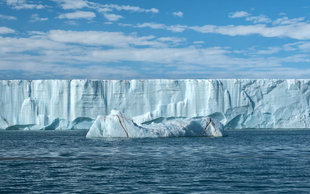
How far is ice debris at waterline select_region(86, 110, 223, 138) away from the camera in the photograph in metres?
26.2

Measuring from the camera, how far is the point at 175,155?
1566cm

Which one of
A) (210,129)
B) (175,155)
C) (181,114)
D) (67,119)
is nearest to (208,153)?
(175,155)

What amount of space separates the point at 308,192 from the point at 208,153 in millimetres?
8168

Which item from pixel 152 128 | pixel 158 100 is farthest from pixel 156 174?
pixel 158 100

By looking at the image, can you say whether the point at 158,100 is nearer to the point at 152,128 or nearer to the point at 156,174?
the point at 152,128

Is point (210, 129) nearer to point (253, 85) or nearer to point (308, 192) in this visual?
point (253, 85)

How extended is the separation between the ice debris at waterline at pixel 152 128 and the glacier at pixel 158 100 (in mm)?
8712

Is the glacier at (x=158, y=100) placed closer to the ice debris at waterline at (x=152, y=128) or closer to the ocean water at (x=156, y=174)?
the ice debris at waterline at (x=152, y=128)

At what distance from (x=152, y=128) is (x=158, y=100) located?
10990 mm

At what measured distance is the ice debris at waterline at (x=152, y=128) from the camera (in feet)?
85.9

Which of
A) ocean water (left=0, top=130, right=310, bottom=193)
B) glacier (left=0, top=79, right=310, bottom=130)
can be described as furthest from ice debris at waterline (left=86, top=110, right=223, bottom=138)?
ocean water (left=0, top=130, right=310, bottom=193)

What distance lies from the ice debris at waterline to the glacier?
8.71 meters

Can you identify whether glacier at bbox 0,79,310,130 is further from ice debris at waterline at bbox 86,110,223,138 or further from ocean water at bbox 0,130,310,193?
ocean water at bbox 0,130,310,193

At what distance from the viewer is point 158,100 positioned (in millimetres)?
37500
